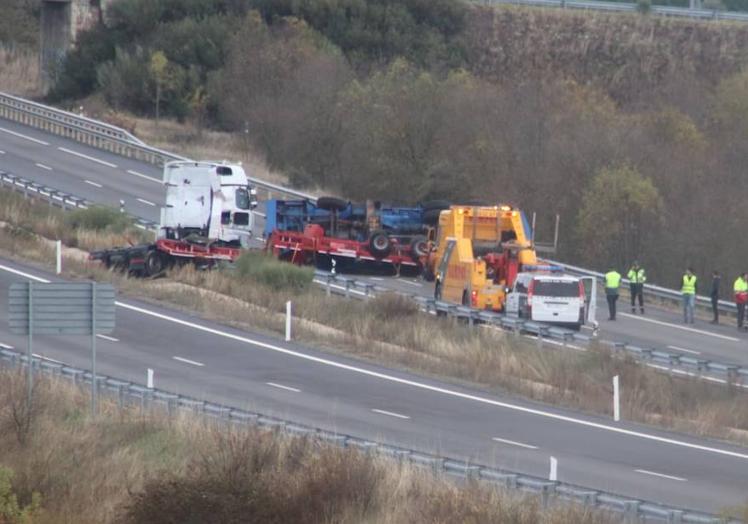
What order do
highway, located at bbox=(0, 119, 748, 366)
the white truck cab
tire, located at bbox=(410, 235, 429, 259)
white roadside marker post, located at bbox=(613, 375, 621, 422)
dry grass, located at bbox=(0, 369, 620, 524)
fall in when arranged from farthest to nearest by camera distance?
tire, located at bbox=(410, 235, 429, 259) < the white truck cab < highway, located at bbox=(0, 119, 748, 366) < white roadside marker post, located at bbox=(613, 375, 621, 422) < dry grass, located at bbox=(0, 369, 620, 524)

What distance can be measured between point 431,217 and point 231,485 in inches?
1175

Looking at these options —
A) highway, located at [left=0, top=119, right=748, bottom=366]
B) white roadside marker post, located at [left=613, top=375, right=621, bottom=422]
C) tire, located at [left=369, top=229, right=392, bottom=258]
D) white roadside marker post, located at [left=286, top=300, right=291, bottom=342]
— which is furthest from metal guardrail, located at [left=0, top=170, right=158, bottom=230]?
white roadside marker post, located at [left=613, top=375, right=621, bottom=422]

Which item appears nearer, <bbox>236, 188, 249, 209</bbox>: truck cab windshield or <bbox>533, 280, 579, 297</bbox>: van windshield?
<bbox>533, 280, 579, 297</bbox>: van windshield

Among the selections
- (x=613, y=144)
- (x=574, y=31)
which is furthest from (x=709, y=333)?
(x=574, y=31)

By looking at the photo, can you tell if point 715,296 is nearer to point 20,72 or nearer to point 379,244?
point 379,244

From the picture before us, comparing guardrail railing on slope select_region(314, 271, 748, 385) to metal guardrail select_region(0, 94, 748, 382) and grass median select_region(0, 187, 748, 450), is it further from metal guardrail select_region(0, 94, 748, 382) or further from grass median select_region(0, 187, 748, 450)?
grass median select_region(0, 187, 748, 450)

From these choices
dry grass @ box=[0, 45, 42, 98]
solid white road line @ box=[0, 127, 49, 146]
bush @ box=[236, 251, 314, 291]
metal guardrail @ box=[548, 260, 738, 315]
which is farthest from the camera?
dry grass @ box=[0, 45, 42, 98]

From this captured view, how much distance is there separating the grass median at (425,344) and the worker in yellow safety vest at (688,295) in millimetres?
7668

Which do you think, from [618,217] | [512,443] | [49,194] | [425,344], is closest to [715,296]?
[425,344]

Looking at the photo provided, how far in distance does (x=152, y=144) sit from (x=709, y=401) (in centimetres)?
4272

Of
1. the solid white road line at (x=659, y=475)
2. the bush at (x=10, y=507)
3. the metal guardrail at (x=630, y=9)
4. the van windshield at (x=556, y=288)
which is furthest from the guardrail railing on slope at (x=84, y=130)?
the bush at (x=10, y=507)

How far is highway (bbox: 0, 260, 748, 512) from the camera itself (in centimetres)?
2020

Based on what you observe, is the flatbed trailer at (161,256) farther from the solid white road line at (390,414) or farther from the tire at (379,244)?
the solid white road line at (390,414)

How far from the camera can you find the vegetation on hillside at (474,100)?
5300 cm
